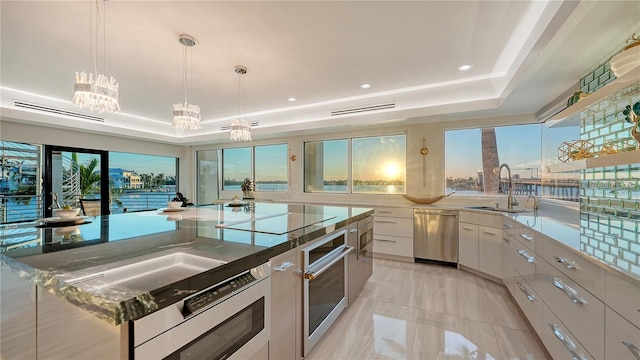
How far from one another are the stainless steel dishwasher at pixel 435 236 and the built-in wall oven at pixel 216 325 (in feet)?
10.2

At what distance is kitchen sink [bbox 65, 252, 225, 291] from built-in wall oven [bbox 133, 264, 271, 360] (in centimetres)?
8

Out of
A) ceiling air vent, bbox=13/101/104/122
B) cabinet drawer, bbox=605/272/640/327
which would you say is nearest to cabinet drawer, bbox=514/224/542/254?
cabinet drawer, bbox=605/272/640/327

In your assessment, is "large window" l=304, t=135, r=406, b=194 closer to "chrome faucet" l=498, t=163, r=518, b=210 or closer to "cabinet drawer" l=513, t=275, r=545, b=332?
"chrome faucet" l=498, t=163, r=518, b=210

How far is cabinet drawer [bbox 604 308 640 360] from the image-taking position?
0.96m

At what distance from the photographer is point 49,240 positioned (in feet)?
4.15

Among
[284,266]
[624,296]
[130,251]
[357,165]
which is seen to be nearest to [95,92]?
[130,251]

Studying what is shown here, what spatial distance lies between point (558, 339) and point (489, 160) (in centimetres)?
300

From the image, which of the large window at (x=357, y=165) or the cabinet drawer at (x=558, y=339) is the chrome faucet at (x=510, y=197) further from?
the cabinet drawer at (x=558, y=339)

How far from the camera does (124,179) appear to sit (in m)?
5.85

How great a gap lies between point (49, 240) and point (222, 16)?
196cm

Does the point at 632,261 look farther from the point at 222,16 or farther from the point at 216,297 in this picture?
the point at 222,16

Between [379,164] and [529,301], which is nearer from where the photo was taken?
[529,301]

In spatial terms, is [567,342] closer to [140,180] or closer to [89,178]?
[89,178]

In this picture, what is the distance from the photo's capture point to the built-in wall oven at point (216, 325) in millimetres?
718
